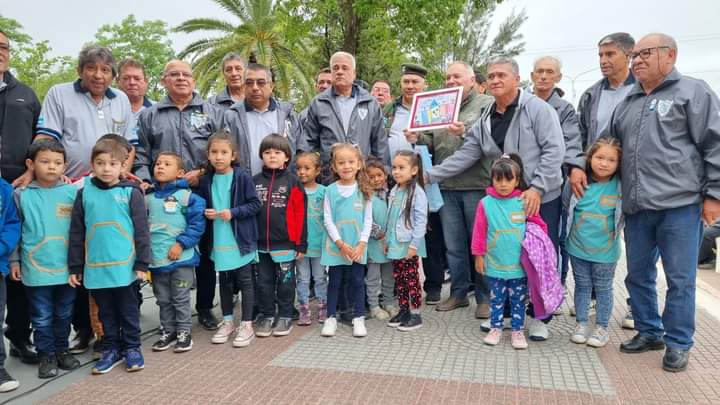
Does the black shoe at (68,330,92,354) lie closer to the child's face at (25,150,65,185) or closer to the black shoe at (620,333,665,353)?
the child's face at (25,150,65,185)

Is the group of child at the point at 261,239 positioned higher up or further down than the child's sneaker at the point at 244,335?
higher up

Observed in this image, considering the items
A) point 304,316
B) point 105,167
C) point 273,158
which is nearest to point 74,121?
point 105,167

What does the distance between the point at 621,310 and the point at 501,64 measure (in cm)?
287

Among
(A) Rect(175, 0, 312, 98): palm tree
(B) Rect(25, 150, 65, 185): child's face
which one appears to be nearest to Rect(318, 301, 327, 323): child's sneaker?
(B) Rect(25, 150, 65, 185): child's face

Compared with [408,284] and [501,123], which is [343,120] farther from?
[408,284]

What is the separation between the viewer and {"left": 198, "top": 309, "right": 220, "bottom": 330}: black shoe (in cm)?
481

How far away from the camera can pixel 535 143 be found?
14.4 ft

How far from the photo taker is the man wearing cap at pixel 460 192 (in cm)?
489

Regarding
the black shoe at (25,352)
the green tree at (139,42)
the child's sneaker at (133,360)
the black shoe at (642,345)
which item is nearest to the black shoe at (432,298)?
the black shoe at (642,345)

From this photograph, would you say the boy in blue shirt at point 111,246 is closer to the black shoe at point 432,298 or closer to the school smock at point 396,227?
the school smock at point 396,227

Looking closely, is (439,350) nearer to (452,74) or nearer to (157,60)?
(452,74)

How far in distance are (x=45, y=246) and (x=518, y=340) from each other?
3.82 meters

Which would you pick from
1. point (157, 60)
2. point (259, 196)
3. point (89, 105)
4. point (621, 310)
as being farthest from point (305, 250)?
point (157, 60)

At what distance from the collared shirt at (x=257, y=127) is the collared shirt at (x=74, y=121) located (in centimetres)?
124
